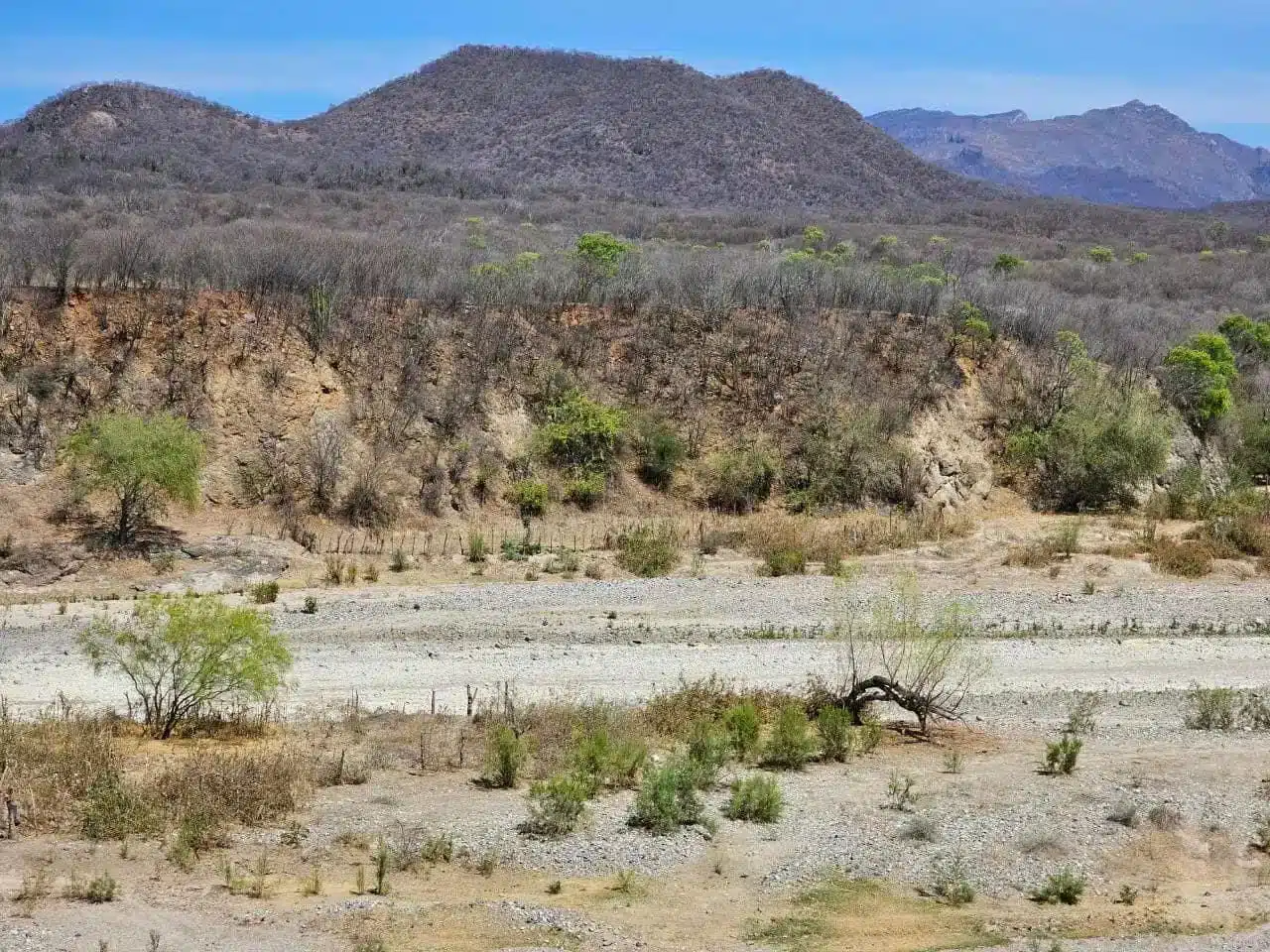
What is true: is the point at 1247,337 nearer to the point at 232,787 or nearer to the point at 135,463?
the point at 135,463

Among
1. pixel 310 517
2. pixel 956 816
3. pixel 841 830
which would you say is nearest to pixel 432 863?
pixel 841 830

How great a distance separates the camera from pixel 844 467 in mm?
31141

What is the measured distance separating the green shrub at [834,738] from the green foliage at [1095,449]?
19147 millimetres

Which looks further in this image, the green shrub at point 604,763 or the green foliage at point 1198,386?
the green foliage at point 1198,386

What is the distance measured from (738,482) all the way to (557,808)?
1889 cm

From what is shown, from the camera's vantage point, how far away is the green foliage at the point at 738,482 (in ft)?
99.6

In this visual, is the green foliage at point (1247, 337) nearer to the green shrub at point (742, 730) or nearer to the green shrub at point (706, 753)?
the green shrub at point (742, 730)

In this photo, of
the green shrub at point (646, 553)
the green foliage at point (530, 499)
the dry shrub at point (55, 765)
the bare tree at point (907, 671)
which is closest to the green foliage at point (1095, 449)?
the green shrub at point (646, 553)

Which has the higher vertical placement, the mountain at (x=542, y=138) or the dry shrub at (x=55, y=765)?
the mountain at (x=542, y=138)

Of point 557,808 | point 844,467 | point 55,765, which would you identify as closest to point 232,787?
point 55,765

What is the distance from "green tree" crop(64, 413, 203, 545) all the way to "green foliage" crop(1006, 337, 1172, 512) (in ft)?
66.5

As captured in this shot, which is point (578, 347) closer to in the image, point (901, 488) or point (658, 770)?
point (901, 488)

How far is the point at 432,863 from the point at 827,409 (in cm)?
2284

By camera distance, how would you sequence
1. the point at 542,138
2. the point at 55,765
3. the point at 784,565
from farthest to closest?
the point at 542,138 < the point at 784,565 < the point at 55,765
